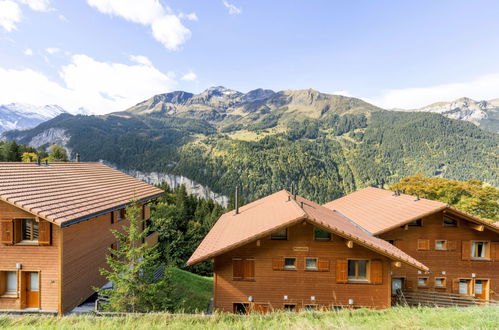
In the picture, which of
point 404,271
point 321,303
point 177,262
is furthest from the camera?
point 177,262

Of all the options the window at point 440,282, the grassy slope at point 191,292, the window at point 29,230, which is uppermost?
the window at point 29,230

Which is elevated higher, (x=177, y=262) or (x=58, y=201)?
(x=58, y=201)

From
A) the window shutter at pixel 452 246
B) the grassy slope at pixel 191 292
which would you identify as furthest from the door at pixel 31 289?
the window shutter at pixel 452 246

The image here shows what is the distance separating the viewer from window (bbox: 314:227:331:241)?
45.1ft

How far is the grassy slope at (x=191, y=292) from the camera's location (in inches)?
616

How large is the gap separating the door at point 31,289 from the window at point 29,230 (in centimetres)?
172

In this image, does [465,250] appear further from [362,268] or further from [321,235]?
[321,235]

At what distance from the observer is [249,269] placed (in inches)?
530

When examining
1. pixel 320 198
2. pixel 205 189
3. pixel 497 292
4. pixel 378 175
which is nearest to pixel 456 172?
pixel 378 175

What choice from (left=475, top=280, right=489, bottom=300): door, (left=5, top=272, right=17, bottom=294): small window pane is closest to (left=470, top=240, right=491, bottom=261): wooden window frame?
(left=475, top=280, right=489, bottom=300): door

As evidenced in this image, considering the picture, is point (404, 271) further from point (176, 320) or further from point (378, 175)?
point (378, 175)

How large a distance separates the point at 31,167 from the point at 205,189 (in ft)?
442

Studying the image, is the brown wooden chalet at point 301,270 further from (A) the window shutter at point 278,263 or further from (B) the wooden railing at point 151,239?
(B) the wooden railing at point 151,239

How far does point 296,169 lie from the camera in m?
181
